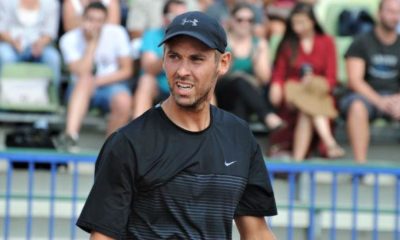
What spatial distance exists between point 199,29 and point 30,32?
21.2 ft

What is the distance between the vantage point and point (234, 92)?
31.8ft

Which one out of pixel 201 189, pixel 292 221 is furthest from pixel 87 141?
pixel 201 189

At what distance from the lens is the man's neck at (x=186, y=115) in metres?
3.98

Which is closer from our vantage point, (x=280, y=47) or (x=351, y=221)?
(x=351, y=221)

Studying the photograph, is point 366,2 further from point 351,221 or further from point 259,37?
point 351,221

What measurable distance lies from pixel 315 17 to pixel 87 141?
2.34 m

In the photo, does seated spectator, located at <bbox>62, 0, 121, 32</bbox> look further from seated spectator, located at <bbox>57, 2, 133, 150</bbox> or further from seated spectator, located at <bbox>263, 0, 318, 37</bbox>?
seated spectator, located at <bbox>263, 0, 318, 37</bbox>

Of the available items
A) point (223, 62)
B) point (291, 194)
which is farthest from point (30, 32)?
point (223, 62)

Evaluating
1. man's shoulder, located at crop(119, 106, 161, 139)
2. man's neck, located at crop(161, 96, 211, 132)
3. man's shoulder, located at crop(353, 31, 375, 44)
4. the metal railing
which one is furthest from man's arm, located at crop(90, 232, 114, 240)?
man's shoulder, located at crop(353, 31, 375, 44)

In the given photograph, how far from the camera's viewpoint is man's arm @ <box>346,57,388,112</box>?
380 inches

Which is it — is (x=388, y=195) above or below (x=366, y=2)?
below

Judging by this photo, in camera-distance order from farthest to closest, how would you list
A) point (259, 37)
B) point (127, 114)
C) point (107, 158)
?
point (259, 37) → point (127, 114) → point (107, 158)

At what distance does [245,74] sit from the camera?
32.4ft

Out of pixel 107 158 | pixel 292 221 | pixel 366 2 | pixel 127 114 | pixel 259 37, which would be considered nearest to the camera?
pixel 107 158
